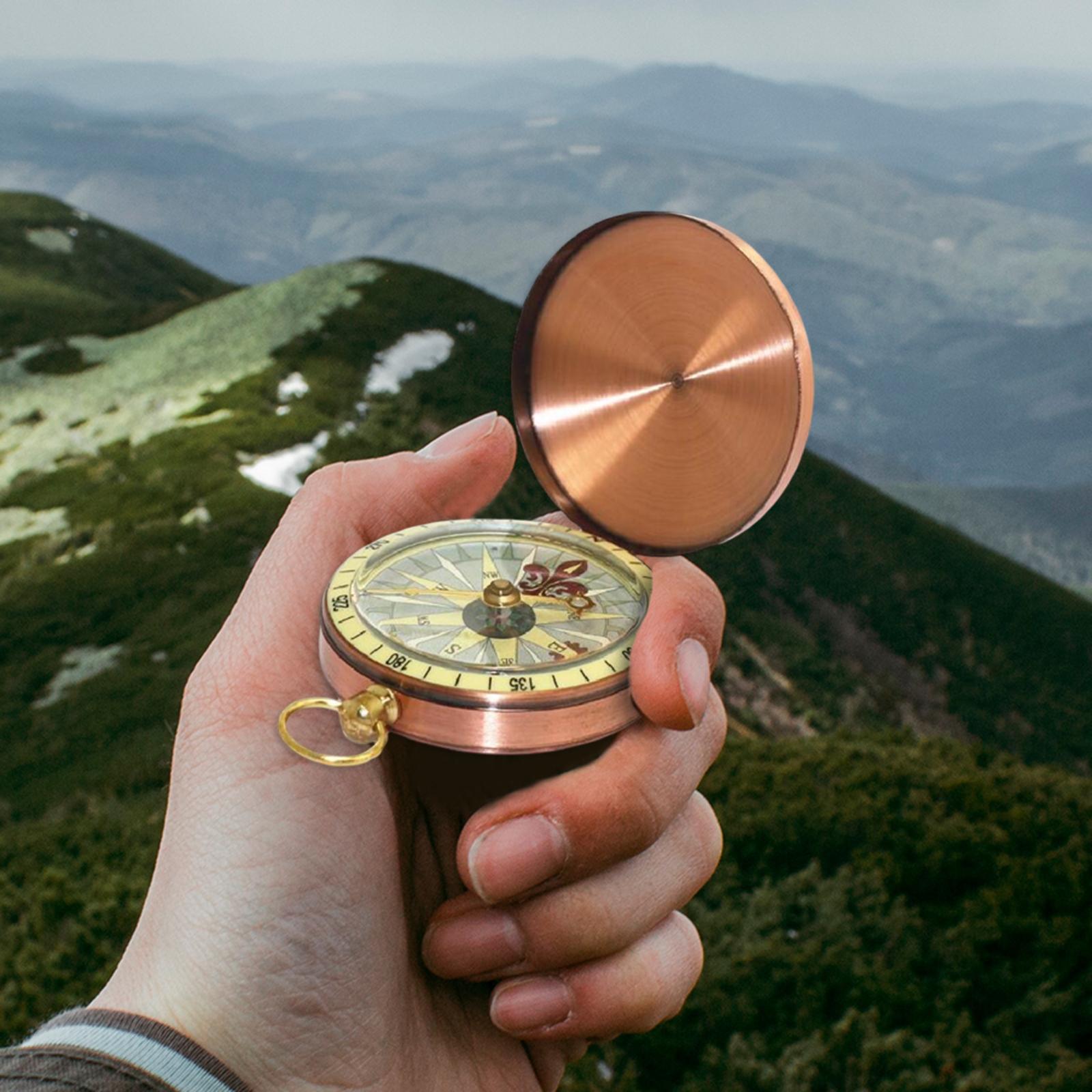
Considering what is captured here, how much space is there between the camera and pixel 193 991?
12.3 feet

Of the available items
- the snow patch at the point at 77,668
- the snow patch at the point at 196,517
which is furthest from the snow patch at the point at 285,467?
the snow patch at the point at 77,668

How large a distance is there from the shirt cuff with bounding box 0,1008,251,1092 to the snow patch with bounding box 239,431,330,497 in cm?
2570

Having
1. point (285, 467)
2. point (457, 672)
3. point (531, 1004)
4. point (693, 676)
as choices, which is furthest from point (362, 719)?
point (285, 467)

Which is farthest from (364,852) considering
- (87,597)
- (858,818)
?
(87,597)

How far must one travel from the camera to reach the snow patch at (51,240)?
251 feet

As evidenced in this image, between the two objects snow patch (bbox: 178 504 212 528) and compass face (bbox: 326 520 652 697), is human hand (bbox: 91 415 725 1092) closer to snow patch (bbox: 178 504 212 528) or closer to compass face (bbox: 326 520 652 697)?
compass face (bbox: 326 520 652 697)

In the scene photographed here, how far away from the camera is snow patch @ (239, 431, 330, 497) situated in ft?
96.3

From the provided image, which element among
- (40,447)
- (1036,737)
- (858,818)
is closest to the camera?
(858,818)

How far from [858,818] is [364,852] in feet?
31.2

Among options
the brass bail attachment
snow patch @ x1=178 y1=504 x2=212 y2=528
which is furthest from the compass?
snow patch @ x1=178 y1=504 x2=212 y2=528

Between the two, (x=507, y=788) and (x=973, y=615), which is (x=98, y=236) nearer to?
(x=973, y=615)

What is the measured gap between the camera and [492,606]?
4258 millimetres

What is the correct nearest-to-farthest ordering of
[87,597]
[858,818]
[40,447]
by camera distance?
[858,818] < [87,597] < [40,447]

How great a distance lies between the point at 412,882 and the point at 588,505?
2.07 metres
